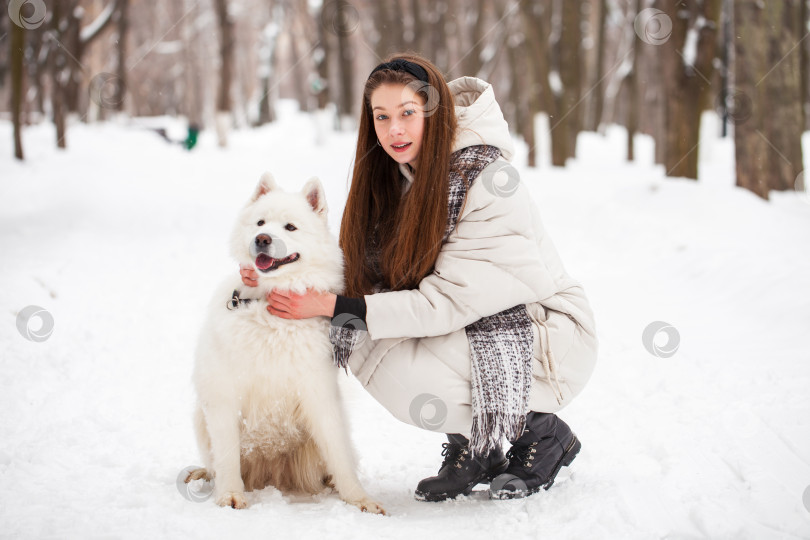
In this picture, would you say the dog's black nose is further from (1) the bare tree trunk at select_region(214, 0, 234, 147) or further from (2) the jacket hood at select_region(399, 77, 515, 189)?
(1) the bare tree trunk at select_region(214, 0, 234, 147)

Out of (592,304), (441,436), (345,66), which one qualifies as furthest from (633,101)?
(441,436)

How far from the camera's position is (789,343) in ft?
14.5

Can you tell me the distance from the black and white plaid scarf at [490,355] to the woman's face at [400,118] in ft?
0.65

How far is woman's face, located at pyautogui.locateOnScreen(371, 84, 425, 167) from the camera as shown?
278 cm

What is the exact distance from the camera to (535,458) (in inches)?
114

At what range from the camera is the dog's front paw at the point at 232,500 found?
2.68 m

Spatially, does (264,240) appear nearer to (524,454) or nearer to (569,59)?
(524,454)

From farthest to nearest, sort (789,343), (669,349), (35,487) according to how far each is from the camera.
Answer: (669,349) < (789,343) < (35,487)

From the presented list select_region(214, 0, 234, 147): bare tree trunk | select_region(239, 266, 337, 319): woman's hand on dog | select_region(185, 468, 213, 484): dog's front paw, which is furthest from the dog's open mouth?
select_region(214, 0, 234, 147): bare tree trunk

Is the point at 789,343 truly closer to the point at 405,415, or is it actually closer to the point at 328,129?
the point at 405,415

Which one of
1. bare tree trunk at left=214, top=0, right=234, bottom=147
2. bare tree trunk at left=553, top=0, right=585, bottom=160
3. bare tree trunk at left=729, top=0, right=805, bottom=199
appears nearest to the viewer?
bare tree trunk at left=729, top=0, right=805, bottom=199

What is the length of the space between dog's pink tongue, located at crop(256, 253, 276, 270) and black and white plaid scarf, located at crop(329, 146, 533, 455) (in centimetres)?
38

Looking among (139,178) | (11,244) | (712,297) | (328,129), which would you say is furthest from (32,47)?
(712,297)

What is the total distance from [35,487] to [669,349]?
13.2 ft
